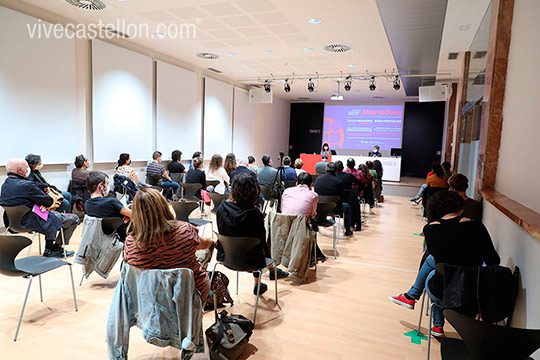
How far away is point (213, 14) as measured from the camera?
5.79m

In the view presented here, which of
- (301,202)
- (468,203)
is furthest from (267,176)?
(468,203)

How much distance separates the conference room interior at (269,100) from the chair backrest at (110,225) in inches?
26.5

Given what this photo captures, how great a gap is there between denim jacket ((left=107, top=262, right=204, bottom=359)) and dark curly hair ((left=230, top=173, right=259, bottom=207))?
1.09 m

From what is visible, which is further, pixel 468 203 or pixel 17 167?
pixel 17 167

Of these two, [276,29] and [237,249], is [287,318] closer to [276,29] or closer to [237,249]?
[237,249]

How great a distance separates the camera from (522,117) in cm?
301

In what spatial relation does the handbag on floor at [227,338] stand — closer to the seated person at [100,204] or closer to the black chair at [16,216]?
the seated person at [100,204]

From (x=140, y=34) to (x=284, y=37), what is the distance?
9.76 ft

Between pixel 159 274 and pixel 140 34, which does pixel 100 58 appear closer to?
pixel 140 34

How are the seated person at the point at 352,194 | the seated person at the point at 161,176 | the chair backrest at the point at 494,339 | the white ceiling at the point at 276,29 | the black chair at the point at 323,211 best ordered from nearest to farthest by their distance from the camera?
the chair backrest at the point at 494,339 < the black chair at the point at 323,211 < the white ceiling at the point at 276,29 < the seated person at the point at 352,194 < the seated person at the point at 161,176

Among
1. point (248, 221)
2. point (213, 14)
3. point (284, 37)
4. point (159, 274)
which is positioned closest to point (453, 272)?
point (248, 221)

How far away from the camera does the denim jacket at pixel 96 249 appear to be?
→ 3.44 m

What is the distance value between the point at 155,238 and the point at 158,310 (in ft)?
1.44

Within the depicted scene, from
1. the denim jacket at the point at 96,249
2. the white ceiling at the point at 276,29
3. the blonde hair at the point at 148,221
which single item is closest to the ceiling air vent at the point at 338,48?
the white ceiling at the point at 276,29
